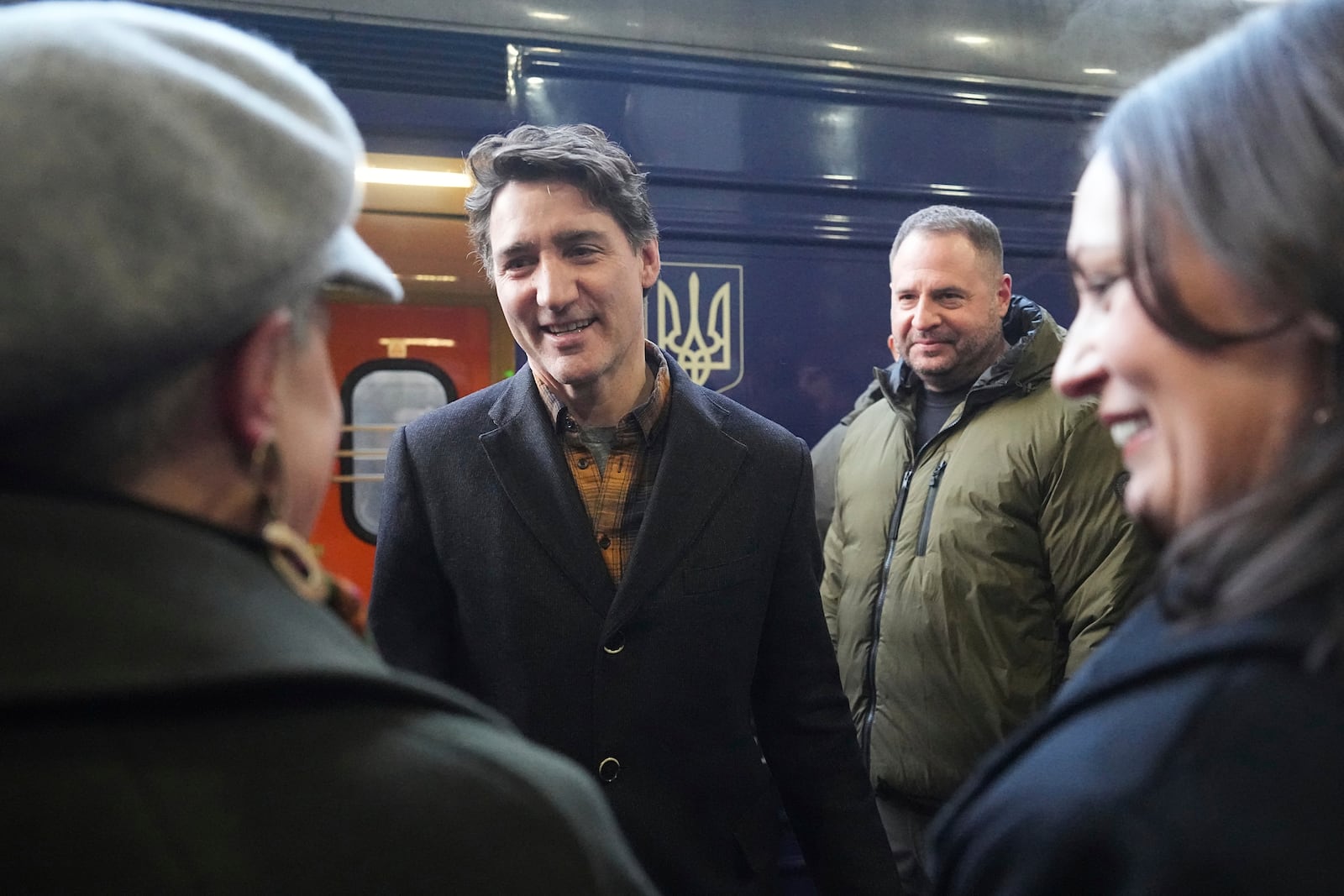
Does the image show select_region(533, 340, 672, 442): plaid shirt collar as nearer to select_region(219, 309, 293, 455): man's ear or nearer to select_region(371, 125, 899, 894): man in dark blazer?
select_region(371, 125, 899, 894): man in dark blazer

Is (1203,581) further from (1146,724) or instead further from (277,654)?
(277,654)

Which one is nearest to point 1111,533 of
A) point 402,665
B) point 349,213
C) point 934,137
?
point 934,137

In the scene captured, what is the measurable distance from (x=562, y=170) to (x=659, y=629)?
2.44 feet

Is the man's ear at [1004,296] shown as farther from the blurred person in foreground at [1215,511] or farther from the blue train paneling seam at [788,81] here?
the blurred person in foreground at [1215,511]

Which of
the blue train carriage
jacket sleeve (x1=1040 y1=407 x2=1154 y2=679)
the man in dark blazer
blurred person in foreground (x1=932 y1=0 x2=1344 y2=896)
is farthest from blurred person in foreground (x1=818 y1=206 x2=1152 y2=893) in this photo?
blurred person in foreground (x1=932 y1=0 x2=1344 y2=896)

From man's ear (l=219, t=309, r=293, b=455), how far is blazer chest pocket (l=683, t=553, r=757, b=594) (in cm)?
99

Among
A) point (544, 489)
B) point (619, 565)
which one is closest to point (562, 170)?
point (544, 489)

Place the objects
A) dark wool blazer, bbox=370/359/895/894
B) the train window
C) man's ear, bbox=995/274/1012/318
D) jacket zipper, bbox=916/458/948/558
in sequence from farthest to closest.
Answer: the train window → man's ear, bbox=995/274/1012/318 → jacket zipper, bbox=916/458/948/558 → dark wool blazer, bbox=370/359/895/894

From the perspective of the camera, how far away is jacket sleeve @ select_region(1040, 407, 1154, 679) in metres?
2.02

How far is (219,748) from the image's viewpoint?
21.0 inches

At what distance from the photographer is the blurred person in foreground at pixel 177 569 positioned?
51 cm

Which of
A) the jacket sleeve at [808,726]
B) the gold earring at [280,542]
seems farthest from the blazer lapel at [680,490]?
the gold earring at [280,542]

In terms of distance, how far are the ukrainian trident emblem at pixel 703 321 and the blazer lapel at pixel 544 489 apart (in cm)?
83

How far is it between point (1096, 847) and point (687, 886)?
42.1 inches
